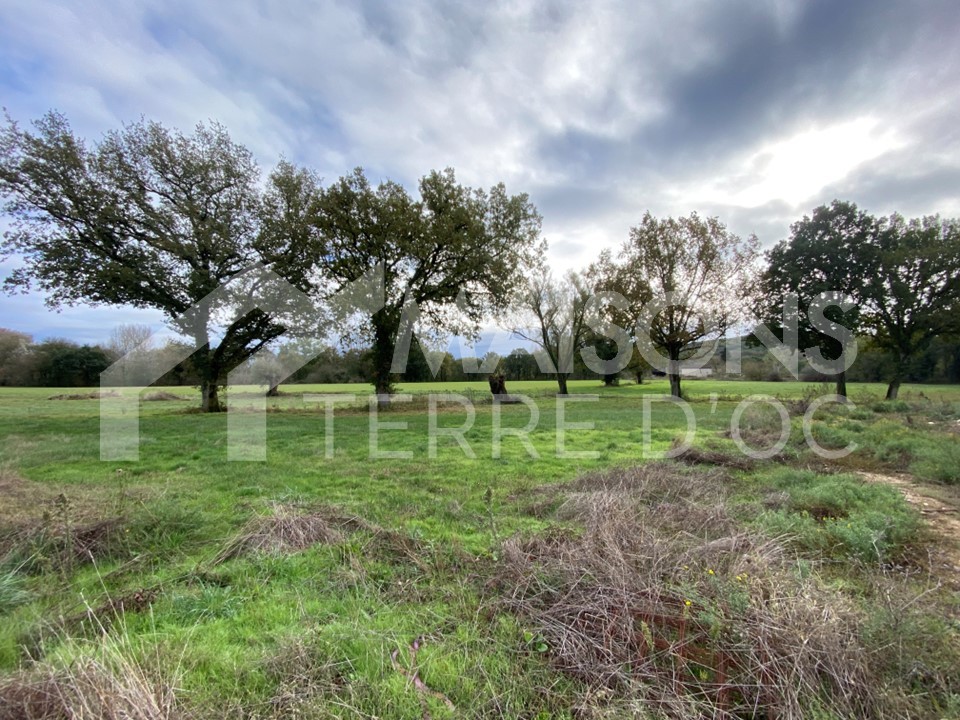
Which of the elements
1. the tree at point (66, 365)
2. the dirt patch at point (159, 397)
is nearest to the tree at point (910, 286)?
the dirt patch at point (159, 397)

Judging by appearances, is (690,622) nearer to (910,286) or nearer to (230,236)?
(230,236)

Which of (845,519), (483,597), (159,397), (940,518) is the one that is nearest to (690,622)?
(483,597)

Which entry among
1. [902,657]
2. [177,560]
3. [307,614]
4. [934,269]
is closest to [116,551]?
[177,560]

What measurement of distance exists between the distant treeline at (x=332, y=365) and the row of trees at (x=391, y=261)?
1.66 feet

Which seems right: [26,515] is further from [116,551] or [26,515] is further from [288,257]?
[288,257]

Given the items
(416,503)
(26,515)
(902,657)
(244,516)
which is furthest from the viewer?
(416,503)

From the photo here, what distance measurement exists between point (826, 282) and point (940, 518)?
21060 mm

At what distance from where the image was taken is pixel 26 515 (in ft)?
12.5

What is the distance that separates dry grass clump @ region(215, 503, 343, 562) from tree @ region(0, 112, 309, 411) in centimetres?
1361

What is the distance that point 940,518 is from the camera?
3.85 meters

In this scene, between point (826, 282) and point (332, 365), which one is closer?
point (826, 282)

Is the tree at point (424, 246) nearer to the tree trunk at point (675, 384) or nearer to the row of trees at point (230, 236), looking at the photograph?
the row of trees at point (230, 236)

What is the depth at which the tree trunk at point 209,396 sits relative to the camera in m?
16.0

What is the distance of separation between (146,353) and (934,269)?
38.2 m
